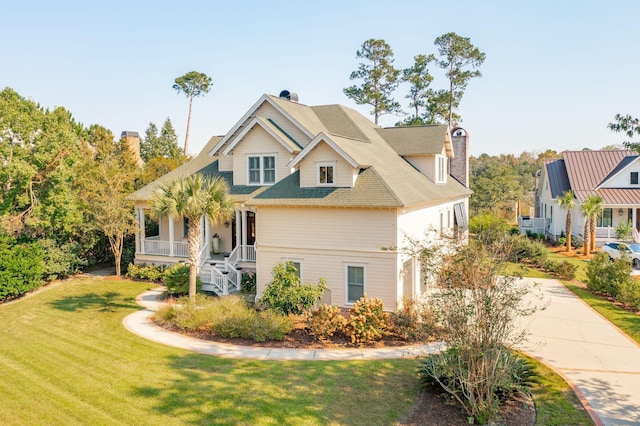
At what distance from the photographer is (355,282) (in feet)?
63.2

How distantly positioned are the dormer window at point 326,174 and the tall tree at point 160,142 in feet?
167

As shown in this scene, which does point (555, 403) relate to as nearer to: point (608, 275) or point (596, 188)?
point (608, 275)

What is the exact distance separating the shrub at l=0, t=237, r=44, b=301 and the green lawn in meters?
6.42

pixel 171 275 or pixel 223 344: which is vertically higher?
pixel 171 275

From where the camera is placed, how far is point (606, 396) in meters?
11.6

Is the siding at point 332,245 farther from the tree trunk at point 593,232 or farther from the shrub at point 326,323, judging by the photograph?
the tree trunk at point 593,232

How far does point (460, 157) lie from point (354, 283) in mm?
19755

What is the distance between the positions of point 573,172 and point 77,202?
39.4 m

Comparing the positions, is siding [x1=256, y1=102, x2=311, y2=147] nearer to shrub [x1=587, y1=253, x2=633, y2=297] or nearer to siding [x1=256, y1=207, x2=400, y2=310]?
siding [x1=256, y1=207, x2=400, y2=310]

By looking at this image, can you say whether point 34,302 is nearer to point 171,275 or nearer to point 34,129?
point 171,275

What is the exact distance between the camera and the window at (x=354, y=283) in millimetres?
19141

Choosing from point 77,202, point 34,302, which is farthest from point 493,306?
point 77,202

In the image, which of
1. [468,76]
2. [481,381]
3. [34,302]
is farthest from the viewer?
[468,76]

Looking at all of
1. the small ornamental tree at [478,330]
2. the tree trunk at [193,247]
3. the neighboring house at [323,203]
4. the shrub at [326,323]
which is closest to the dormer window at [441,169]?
the neighboring house at [323,203]
